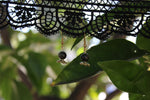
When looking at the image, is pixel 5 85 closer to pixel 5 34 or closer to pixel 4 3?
pixel 5 34

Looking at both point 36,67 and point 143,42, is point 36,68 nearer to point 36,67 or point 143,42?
point 36,67

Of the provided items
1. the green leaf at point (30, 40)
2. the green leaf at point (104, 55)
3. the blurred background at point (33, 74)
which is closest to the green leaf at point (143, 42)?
the green leaf at point (104, 55)

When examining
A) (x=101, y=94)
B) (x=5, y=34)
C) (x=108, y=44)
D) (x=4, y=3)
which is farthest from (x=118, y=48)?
(x=101, y=94)

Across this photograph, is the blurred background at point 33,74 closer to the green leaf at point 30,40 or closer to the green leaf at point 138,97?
the green leaf at point 30,40

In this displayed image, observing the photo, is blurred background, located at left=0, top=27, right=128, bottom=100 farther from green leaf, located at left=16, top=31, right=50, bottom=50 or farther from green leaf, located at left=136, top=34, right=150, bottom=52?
green leaf, located at left=136, top=34, right=150, bottom=52

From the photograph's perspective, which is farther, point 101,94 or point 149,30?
point 101,94

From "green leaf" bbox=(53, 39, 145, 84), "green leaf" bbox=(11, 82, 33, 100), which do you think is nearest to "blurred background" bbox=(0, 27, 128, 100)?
"green leaf" bbox=(11, 82, 33, 100)
